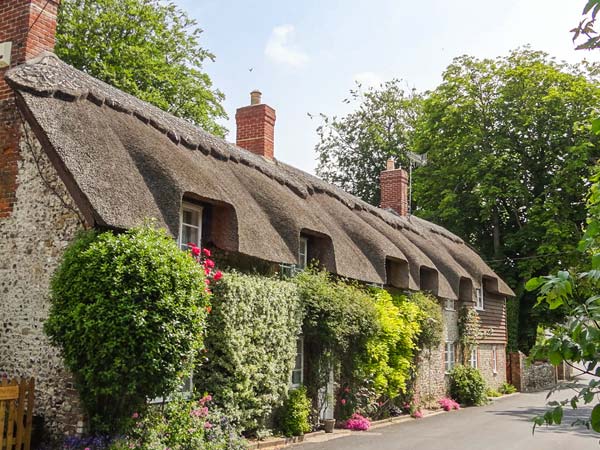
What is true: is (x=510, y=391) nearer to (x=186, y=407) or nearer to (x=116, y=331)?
Answer: (x=186, y=407)

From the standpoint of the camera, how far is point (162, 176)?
1034 cm

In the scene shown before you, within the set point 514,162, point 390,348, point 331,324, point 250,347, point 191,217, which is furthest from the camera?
point 514,162

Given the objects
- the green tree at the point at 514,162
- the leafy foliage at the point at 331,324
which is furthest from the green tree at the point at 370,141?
the leafy foliage at the point at 331,324

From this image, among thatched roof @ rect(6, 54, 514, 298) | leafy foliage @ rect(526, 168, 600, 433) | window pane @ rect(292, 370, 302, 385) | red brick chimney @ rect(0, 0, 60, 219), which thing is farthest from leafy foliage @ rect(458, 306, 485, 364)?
leafy foliage @ rect(526, 168, 600, 433)

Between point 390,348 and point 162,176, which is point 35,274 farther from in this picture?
point 390,348

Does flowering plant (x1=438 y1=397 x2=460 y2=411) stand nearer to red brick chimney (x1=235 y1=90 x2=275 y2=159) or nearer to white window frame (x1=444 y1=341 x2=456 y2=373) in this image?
white window frame (x1=444 y1=341 x2=456 y2=373)

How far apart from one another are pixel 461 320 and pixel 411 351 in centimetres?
666

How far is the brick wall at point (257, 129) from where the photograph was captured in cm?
1816

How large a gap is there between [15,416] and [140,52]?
21.7 meters

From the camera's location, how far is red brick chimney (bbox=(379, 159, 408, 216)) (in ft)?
86.3

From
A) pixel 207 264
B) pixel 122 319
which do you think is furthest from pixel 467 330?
pixel 122 319

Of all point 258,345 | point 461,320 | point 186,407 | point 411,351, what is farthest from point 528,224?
point 186,407

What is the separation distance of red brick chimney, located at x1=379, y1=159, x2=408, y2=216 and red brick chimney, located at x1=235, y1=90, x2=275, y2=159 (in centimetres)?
909

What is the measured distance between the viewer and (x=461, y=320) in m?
A: 24.1
